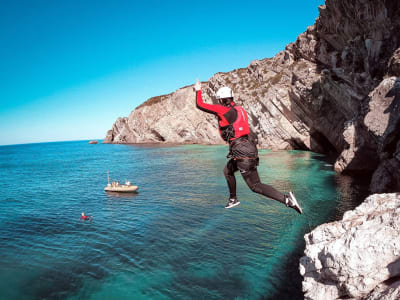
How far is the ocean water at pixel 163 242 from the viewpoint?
10984 millimetres

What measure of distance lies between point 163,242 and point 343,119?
3719cm

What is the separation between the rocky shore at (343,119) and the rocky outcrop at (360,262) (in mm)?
18

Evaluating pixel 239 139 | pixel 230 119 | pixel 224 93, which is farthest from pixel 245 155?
pixel 224 93

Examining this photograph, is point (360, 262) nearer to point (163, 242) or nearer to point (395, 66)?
point (163, 242)

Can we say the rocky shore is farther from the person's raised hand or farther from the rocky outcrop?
the person's raised hand

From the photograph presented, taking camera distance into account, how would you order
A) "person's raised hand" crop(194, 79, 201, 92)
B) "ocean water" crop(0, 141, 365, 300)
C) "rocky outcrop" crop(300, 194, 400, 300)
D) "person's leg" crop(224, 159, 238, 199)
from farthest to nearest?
"ocean water" crop(0, 141, 365, 300)
"person's leg" crop(224, 159, 238, 199)
"person's raised hand" crop(194, 79, 201, 92)
"rocky outcrop" crop(300, 194, 400, 300)

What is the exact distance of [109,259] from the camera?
13.5 meters

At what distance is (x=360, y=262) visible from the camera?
5242mm

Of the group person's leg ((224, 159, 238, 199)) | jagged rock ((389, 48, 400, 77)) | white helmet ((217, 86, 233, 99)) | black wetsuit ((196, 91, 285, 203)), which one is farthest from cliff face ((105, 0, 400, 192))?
white helmet ((217, 86, 233, 99))

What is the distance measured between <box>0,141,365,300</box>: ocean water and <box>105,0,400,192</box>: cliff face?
4745 mm

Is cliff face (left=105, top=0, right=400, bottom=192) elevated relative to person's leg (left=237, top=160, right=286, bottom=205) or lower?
elevated

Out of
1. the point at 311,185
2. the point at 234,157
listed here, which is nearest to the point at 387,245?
the point at 234,157

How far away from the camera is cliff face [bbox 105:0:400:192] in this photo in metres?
19.3

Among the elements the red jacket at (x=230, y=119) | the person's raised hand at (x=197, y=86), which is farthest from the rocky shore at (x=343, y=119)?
the person's raised hand at (x=197, y=86)
